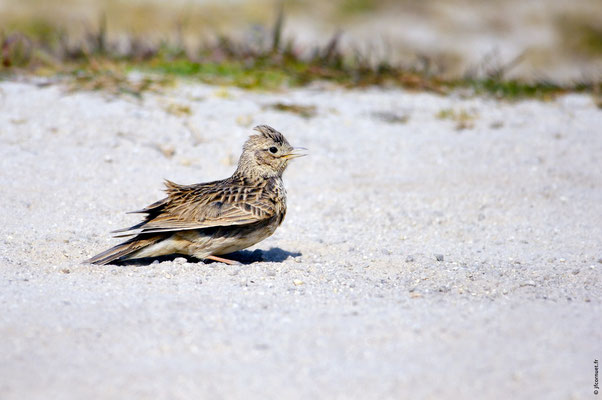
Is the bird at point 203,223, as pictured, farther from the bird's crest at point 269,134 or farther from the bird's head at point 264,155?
the bird's crest at point 269,134

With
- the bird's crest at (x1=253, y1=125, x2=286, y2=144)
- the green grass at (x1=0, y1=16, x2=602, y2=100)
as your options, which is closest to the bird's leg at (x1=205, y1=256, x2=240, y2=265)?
the bird's crest at (x1=253, y1=125, x2=286, y2=144)

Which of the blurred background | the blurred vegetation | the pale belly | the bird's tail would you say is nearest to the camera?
the bird's tail

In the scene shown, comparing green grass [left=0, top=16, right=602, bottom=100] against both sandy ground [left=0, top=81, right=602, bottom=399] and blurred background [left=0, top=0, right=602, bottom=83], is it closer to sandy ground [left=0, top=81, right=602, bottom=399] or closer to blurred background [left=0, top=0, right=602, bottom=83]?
sandy ground [left=0, top=81, right=602, bottom=399]

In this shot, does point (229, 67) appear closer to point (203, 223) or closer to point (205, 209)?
point (205, 209)

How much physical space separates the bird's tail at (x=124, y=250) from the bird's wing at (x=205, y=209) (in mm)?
90

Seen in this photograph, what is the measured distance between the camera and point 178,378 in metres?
4.02

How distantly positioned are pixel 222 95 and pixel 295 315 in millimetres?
5496

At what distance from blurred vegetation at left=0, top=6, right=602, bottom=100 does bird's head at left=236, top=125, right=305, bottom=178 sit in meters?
3.37

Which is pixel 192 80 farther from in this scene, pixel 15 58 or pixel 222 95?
pixel 15 58

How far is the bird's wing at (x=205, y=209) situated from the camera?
6.05 m

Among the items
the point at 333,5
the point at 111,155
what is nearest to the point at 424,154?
the point at 111,155

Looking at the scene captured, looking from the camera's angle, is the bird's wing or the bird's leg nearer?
the bird's wing

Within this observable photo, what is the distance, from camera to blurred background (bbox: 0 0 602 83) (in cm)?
1925

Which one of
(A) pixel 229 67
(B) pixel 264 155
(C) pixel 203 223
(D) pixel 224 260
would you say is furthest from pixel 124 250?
(A) pixel 229 67
